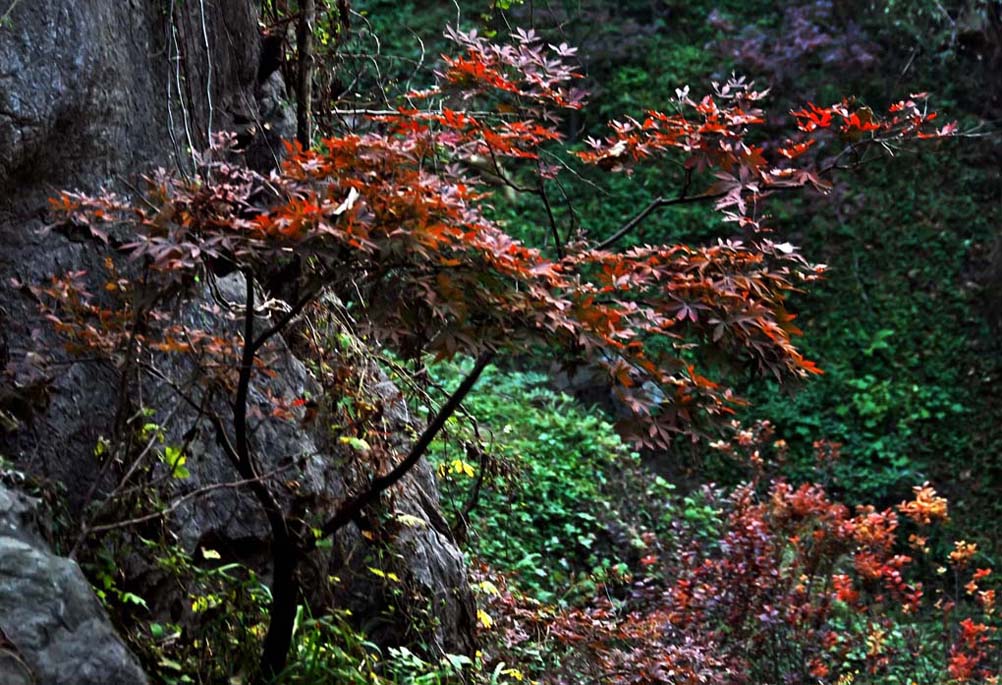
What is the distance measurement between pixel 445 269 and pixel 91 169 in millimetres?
1512

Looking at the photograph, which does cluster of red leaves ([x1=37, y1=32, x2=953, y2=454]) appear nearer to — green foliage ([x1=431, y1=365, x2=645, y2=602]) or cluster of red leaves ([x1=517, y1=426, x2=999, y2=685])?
cluster of red leaves ([x1=517, y1=426, x2=999, y2=685])

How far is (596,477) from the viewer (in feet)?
25.0

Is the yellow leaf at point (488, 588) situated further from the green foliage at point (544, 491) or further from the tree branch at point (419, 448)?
the tree branch at point (419, 448)

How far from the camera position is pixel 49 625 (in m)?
2.49

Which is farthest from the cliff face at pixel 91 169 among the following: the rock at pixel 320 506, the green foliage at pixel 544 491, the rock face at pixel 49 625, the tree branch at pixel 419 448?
the green foliage at pixel 544 491

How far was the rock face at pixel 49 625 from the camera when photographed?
2410mm

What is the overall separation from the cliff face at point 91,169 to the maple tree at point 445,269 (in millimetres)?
164

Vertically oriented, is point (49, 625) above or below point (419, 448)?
below

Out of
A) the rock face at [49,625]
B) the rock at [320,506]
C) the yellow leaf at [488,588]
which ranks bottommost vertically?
the rock face at [49,625]

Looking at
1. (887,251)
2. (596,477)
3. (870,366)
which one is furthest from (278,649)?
(887,251)

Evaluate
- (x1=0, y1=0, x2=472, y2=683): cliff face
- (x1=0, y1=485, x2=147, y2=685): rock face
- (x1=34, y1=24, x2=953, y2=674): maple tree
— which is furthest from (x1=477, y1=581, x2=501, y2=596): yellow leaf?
(x1=0, y1=485, x2=147, y2=685): rock face

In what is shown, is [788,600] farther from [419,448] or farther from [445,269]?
[445,269]

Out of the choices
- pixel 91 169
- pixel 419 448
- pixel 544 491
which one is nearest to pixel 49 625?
pixel 419 448

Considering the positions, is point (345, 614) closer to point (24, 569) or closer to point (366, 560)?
point (366, 560)
